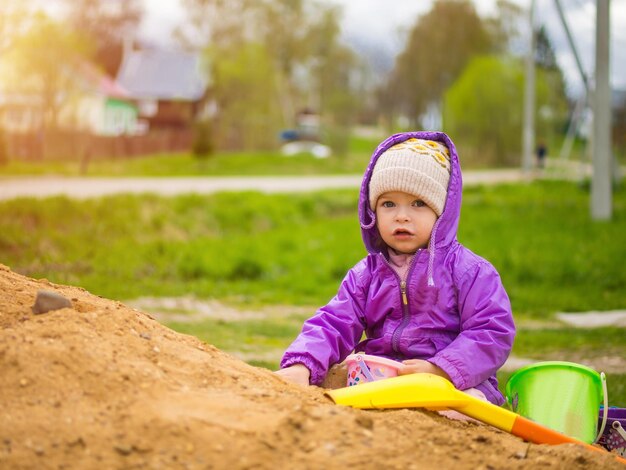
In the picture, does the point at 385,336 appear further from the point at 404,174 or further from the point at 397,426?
the point at 397,426

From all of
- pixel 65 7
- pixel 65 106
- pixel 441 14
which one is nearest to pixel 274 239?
pixel 65 106

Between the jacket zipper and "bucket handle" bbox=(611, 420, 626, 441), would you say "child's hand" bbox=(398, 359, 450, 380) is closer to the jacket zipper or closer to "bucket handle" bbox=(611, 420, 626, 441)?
the jacket zipper

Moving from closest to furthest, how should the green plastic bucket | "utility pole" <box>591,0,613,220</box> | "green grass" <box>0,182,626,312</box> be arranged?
the green plastic bucket < "green grass" <box>0,182,626,312</box> < "utility pole" <box>591,0,613,220</box>

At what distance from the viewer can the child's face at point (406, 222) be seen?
163 inches

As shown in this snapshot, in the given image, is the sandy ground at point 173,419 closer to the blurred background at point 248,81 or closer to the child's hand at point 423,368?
the child's hand at point 423,368

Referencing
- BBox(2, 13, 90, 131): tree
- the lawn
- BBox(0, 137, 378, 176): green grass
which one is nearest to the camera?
the lawn

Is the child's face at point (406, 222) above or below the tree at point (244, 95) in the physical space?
below

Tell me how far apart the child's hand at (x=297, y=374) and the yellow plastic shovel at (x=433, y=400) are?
43 cm

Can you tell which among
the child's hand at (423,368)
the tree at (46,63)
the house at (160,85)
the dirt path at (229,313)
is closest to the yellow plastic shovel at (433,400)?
the child's hand at (423,368)

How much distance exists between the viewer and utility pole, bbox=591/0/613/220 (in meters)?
14.6

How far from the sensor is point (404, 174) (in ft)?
13.4

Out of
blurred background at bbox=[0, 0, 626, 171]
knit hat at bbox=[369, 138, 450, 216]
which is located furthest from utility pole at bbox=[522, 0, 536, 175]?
knit hat at bbox=[369, 138, 450, 216]

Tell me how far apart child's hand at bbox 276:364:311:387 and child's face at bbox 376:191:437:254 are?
2.30ft

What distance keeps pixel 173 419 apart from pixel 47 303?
88 cm
